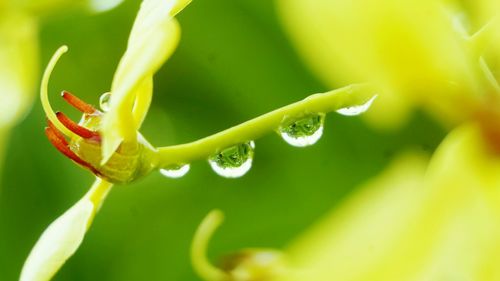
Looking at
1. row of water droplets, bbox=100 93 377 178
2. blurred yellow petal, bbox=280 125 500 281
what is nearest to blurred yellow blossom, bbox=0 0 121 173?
row of water droplets, bbox=100 93 377 178

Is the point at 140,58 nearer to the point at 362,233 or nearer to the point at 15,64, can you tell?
the point at 362,233

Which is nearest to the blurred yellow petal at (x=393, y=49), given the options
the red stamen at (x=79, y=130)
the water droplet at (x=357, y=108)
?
the water droplet at (x=357, y=108)

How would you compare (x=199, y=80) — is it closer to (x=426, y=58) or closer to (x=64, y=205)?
(x=64, y=205)

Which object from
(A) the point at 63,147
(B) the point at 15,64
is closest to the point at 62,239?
(A) the point at 63,147

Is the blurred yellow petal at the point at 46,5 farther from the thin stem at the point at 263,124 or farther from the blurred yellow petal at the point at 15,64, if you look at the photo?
the thin stem at the point at 263,124

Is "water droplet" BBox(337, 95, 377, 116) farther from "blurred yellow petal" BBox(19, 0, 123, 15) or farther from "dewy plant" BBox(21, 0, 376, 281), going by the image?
"blurred yellow petal" BBox(19, 0, 123, 15)
